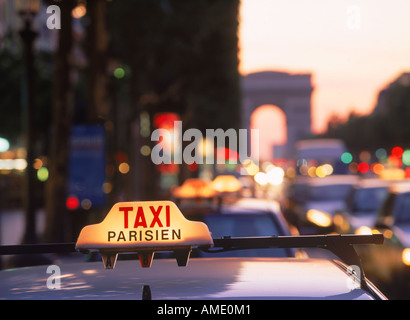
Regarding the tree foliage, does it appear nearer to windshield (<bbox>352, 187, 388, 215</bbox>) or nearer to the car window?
windshield (<bbox>352, 187, 388, 215</bbox>)

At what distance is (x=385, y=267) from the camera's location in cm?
1110

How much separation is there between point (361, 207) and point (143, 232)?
1343cm

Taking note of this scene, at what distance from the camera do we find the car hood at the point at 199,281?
9.87ft

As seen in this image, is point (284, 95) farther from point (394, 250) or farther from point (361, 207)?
point (394, 250)

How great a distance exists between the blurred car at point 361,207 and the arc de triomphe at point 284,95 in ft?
296

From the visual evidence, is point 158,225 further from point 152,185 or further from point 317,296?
point 152,185

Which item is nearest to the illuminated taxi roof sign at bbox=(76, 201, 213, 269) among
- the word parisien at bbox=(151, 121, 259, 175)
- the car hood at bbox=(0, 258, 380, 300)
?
the car hood at bbox=(0, 258, 380, 300)

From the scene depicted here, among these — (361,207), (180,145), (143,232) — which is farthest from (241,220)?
(180,145)

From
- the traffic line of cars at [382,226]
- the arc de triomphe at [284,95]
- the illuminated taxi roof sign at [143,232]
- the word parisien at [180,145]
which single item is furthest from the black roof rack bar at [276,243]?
the arc de triomphe at [284,95]

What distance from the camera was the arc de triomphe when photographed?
110 metres

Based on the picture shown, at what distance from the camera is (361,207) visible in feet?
53.1

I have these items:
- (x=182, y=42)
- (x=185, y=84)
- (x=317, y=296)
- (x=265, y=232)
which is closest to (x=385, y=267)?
(x=265, y=232)

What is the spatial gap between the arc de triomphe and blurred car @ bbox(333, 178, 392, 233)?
90.1 m

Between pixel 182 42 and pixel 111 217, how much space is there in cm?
2834
